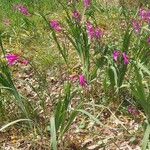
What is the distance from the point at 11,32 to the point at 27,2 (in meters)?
1.29

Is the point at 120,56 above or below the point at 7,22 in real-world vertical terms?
below

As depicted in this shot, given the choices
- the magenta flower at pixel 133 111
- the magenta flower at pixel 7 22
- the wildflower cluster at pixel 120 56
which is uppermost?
the magenta flower at pixel 7 22

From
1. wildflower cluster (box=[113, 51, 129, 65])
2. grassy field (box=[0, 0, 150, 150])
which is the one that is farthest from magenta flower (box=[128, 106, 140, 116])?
wildflower cluster (box=[113, 51, 129, 65])

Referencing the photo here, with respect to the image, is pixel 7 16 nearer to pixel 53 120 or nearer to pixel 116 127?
pixel 116 127

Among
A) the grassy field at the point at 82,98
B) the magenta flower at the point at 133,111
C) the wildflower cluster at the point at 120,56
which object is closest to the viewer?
the grassy field at the point at 82,98

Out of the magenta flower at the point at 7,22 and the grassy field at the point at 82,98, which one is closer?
the grassy field at the point at 82,98

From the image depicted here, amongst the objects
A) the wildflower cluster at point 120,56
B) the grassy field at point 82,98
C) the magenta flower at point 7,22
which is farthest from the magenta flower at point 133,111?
the magenta flower at point 7,22

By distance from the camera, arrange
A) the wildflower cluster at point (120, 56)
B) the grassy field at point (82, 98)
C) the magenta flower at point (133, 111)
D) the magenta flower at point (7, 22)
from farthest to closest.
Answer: the magenta flower at point (7, 22) < the magenta flower at point (133, 111) < the wildflower cluster at point (120, 56) < the grassy field at point (82, 98)

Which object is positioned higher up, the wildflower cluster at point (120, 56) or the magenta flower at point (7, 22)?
the magenta flower at point (7, 22)

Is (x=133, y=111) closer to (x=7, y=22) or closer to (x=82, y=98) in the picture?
(x=82, y=98)

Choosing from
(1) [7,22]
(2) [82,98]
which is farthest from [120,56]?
(1) [7,22]

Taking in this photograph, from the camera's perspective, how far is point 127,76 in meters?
4.82

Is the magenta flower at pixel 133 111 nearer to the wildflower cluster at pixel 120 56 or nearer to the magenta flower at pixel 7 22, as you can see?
the wildflower cluster at pixel 120 56

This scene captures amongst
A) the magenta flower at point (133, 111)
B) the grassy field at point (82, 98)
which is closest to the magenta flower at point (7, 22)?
the grassy field at point (82, 98)
